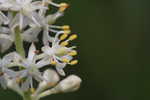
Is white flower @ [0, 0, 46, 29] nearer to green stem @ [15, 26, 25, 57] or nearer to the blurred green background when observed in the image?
green stem @ [15, 26, 25, 57]

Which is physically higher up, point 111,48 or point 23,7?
point 23,7

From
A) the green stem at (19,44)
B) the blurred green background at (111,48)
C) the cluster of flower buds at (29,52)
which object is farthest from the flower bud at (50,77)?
the blurred green background at (111,48)

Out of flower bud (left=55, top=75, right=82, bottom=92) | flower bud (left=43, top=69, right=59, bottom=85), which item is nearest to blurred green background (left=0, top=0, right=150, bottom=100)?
flower bud (left=55, top=75, right=82, bottom=92)

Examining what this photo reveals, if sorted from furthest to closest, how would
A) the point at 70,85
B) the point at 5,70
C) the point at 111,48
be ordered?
1. the point at 111,48
2. the point at 70,85
3. the point at 5,70

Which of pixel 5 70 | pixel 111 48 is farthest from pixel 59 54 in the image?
pixel 111 48

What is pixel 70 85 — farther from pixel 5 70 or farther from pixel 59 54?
pixel 5 70

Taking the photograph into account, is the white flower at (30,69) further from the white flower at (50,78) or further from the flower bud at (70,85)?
the flower bud at (70,85)

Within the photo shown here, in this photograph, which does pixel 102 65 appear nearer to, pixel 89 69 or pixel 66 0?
pixel 89 69
